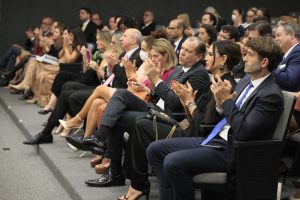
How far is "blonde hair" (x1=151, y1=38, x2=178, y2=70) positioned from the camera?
203 inches

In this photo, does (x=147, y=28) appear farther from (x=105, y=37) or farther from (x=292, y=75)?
(x=292, y=75)

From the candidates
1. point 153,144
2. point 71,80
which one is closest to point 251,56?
point 153,144

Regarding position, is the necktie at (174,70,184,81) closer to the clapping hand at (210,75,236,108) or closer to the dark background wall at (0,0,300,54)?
the clapping hand at (210,75,236,108)

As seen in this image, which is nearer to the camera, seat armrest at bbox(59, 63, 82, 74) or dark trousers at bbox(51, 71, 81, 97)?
dark trousers at bbox(51, 71, 81, 97)

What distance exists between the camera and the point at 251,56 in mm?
3693

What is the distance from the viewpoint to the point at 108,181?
15.8 feet

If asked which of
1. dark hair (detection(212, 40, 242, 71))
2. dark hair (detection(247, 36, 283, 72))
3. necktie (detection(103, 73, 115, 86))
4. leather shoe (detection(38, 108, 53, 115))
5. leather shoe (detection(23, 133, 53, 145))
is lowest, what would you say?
leather shoe (detection(38, 108, 53, 115))

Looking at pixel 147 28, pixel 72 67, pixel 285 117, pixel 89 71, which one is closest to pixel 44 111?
pixel 72 67

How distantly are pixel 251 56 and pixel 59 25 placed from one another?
5924 mm

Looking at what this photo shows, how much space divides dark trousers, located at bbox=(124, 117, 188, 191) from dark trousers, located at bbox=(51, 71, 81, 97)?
10.5 ft

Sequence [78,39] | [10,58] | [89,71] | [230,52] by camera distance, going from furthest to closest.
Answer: [10,58] < [78,39] < [89,71] < [230,52]

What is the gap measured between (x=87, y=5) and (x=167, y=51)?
857cm

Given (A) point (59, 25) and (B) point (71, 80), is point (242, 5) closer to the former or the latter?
(A) point (59, 25)

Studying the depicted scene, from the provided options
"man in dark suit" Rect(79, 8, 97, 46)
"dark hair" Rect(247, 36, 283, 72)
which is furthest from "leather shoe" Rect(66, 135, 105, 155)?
"man in dark suit" Rect(79, 8, 97, 46)
